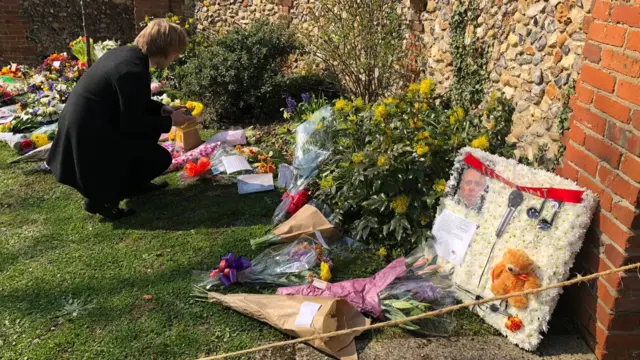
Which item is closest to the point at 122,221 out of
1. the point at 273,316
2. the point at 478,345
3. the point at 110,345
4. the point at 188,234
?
the point at 188,234

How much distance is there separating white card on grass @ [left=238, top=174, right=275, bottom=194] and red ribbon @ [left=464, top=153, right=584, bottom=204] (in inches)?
76.3

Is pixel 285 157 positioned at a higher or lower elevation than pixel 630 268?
lower

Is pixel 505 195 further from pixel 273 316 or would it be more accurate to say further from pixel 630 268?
pixel 273 316

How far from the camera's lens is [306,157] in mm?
4191

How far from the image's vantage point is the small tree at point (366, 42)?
5.26 m

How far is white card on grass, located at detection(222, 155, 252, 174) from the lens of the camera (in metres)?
4.61

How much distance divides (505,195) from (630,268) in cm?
73

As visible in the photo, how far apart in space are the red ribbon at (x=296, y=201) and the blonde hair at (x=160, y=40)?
4.61ft

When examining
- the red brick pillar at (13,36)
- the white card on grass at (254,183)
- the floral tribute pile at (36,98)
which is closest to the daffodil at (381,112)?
the white card on grass at (254,183)

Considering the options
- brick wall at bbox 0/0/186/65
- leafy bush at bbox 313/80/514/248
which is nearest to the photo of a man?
leafy bush at bbox 313/80/514/248

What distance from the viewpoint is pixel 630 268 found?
2225 millimetres

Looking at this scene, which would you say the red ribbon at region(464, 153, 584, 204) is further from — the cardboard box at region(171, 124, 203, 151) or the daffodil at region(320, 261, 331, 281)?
the cardboard box at region(171, 124, 203, 151)

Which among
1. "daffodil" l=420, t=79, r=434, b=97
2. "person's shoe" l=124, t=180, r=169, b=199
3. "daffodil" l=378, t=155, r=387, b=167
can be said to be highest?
"daffodil" l=420, t=79, r=434, b=97

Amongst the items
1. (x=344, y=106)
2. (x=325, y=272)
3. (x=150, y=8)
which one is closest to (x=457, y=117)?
(x=344, y=106)
